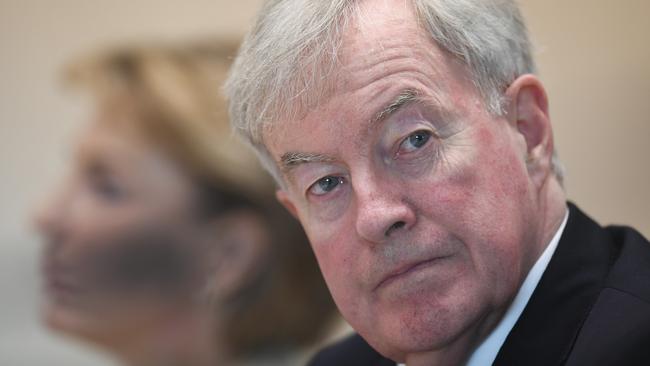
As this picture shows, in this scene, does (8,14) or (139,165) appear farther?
(8,14)

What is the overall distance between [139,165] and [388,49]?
92.2 inches

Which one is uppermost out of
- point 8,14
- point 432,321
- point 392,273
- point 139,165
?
point 8,14

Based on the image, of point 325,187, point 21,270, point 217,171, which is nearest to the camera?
point 325,187

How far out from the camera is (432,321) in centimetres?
205

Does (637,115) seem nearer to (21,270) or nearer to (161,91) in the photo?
(161,91)

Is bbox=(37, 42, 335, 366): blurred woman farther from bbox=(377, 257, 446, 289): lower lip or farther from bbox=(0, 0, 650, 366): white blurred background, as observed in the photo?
bbox=(377, 257, 446, 289): lower lip

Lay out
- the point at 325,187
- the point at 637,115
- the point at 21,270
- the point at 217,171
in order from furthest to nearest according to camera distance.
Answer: the point at 21,270
the point at 637,115
the point at 217,171
the point at 325,187

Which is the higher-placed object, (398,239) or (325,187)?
(325,187)

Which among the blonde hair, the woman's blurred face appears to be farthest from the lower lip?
the woman's blurred face

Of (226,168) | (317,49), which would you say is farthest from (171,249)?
(317,49)

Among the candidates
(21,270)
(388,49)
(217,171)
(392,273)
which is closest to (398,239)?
(392,273)

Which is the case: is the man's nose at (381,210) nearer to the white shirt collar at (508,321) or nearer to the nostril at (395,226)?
the nostril at (395,226)

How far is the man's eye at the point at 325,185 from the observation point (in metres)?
2.18

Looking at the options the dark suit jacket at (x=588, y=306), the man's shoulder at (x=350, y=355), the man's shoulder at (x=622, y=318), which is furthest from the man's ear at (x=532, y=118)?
the man's shoulder at (x=350, y=355)
